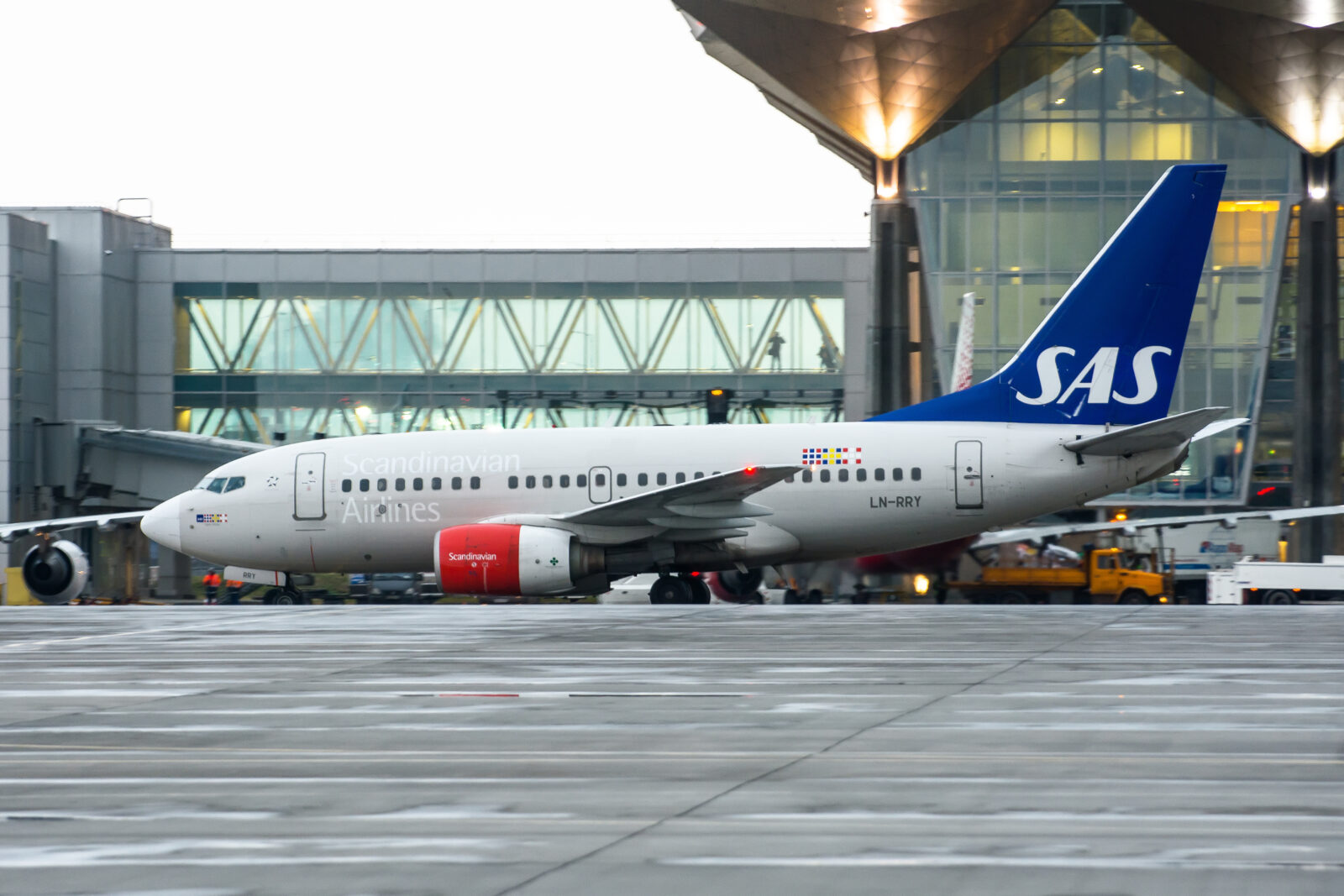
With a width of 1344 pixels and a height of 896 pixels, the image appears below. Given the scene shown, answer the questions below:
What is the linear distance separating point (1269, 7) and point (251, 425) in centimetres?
3277

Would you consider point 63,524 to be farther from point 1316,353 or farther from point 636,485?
point 1316,353

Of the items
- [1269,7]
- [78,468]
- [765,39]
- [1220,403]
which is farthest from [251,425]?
[1269,7]

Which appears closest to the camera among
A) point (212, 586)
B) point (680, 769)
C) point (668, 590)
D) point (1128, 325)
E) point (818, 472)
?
point (680, 769)

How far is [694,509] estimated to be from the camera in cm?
2506

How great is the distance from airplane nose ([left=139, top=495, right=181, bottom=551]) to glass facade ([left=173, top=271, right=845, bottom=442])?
754 inches

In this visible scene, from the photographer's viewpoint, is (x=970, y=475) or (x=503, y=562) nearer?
(x=503, y=562)

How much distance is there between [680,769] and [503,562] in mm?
17465

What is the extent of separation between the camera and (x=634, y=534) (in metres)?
25.5

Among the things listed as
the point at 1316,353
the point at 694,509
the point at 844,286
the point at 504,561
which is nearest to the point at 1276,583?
the point at 694,509

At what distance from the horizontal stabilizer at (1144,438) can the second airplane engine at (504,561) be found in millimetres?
8661

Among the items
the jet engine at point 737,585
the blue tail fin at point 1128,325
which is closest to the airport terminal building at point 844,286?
the jet engine at point 737,585

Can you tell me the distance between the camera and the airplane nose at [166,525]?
28219mm

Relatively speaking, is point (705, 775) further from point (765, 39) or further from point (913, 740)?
point (765, 39)

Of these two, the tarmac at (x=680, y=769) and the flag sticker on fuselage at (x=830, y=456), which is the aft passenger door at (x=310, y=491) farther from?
the tarmac at (x=680, y=769)
